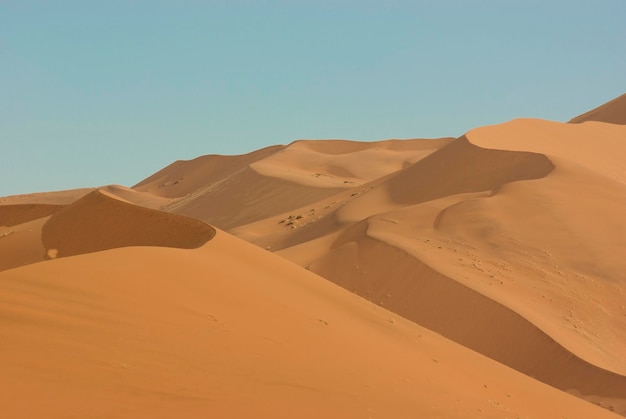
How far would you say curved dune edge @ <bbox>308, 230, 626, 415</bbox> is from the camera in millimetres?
16141

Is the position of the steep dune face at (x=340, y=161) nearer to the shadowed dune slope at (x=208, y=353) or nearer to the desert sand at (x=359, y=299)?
the desert sand at (x=359, y=299)

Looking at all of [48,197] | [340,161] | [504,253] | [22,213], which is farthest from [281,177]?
[504,253]

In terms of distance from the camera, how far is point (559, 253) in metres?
21.5

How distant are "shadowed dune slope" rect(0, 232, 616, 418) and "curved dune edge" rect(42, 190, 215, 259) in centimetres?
250

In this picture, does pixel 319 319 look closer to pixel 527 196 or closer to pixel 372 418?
pixel 372 418

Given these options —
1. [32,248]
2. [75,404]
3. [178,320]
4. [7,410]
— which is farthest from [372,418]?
[32,248]

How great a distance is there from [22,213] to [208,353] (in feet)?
84.9

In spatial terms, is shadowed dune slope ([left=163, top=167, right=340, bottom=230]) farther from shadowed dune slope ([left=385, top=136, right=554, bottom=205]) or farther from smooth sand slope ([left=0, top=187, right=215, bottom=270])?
smooth sand slope ([left=0, top=187, right=215, bottom=270])

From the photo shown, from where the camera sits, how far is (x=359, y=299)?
13.7m

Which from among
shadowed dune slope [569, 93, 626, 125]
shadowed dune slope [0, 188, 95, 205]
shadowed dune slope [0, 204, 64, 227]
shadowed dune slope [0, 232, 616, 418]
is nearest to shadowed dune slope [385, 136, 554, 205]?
shadowed dune slope [0, 204, 64, 227]

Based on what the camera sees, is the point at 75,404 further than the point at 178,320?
No

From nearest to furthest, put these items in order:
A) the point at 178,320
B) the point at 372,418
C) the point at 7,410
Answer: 1. the point at 7,410
2. the point at 372,418
3. the point at 178,320

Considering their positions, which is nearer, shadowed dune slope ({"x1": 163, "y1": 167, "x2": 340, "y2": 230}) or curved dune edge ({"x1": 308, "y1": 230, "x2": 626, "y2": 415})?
curved dune edge ({"x1": 308, "y1": 230, "x2": 626, "y2": 415})

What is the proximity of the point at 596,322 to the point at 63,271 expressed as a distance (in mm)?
12549
